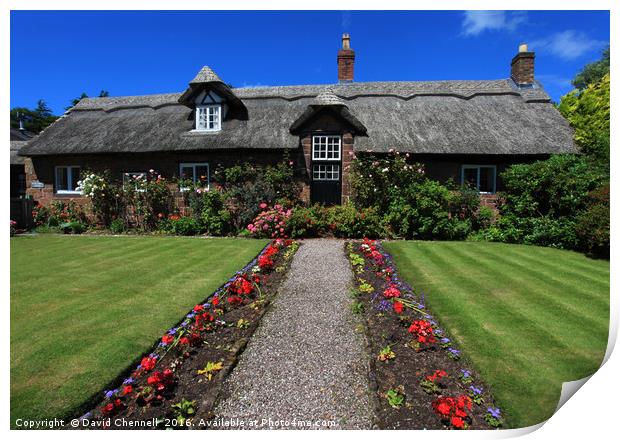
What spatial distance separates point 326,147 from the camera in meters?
14.6

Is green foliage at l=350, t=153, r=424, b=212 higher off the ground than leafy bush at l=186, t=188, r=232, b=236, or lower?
higher

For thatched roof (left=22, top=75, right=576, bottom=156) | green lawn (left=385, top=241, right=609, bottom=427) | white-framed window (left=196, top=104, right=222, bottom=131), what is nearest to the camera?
green lawn (left=385, top=241, right=609, bottom=427)

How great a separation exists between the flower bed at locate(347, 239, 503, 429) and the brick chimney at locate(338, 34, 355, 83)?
671 inches

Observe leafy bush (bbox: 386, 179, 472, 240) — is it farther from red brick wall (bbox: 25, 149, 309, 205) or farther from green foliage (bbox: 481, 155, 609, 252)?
red brick wall (bbox: 25, 149, 309, 205)

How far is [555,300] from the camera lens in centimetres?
632

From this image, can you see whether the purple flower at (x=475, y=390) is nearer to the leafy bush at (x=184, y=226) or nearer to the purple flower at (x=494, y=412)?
the purple flower at (x=494, y=412)

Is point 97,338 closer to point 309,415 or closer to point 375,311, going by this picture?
point 309,415

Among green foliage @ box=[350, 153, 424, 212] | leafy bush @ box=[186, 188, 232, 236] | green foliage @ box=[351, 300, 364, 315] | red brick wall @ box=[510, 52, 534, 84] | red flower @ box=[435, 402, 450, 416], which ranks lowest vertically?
red flower @ box=[435, 402, 450, 416]

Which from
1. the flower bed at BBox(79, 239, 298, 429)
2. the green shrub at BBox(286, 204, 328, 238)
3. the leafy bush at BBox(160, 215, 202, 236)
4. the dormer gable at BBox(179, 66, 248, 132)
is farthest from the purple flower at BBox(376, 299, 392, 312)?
the dormer gable at BBox(179, 66, 248, 132)

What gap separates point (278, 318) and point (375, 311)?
1.76 m

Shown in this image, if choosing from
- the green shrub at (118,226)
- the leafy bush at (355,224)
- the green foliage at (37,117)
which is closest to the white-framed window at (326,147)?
the leafy bush at (355,224)

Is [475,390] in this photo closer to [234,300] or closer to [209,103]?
[234,300]

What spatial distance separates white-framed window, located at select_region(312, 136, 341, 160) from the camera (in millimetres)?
14555
